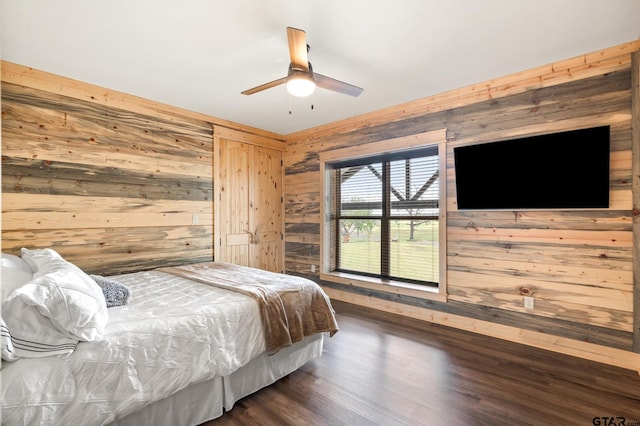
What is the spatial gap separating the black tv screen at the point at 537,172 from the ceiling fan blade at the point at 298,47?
6.55 feet

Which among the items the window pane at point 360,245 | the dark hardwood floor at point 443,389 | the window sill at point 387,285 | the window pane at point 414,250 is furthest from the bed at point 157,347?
Answer: the window pane at point 360,245

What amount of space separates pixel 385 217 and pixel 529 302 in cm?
188

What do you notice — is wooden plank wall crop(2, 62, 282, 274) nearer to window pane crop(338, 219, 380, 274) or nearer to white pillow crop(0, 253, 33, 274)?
white pillow crop(0, 253, 33, 274)

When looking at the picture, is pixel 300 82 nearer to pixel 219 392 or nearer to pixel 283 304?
pixel 283 304

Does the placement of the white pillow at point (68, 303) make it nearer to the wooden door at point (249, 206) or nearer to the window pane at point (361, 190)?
the wooden door at point (249, 206)

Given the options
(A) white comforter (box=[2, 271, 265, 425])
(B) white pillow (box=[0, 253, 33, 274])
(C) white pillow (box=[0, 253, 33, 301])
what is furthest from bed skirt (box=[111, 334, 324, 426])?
(B) white pillow (box=[0, 253, 33, 274])

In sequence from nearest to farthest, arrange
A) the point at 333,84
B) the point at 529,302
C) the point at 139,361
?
1. the point at 139,361
2. the point at 333,84
3. the point at 529,302

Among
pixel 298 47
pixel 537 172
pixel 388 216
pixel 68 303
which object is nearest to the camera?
pixel 68 303

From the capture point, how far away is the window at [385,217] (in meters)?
3.82

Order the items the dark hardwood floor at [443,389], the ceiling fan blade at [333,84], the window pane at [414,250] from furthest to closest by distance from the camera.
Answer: the window pane at [414,250] < the ceiling fan blade at [333,84] < the dark hardwood floor at [443,389]

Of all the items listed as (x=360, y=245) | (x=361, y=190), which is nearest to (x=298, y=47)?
(x=361, y=190)

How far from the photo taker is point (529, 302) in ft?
9.89

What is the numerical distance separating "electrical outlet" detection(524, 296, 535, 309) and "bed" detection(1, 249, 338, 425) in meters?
1.90

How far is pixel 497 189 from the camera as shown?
3.13 meters
